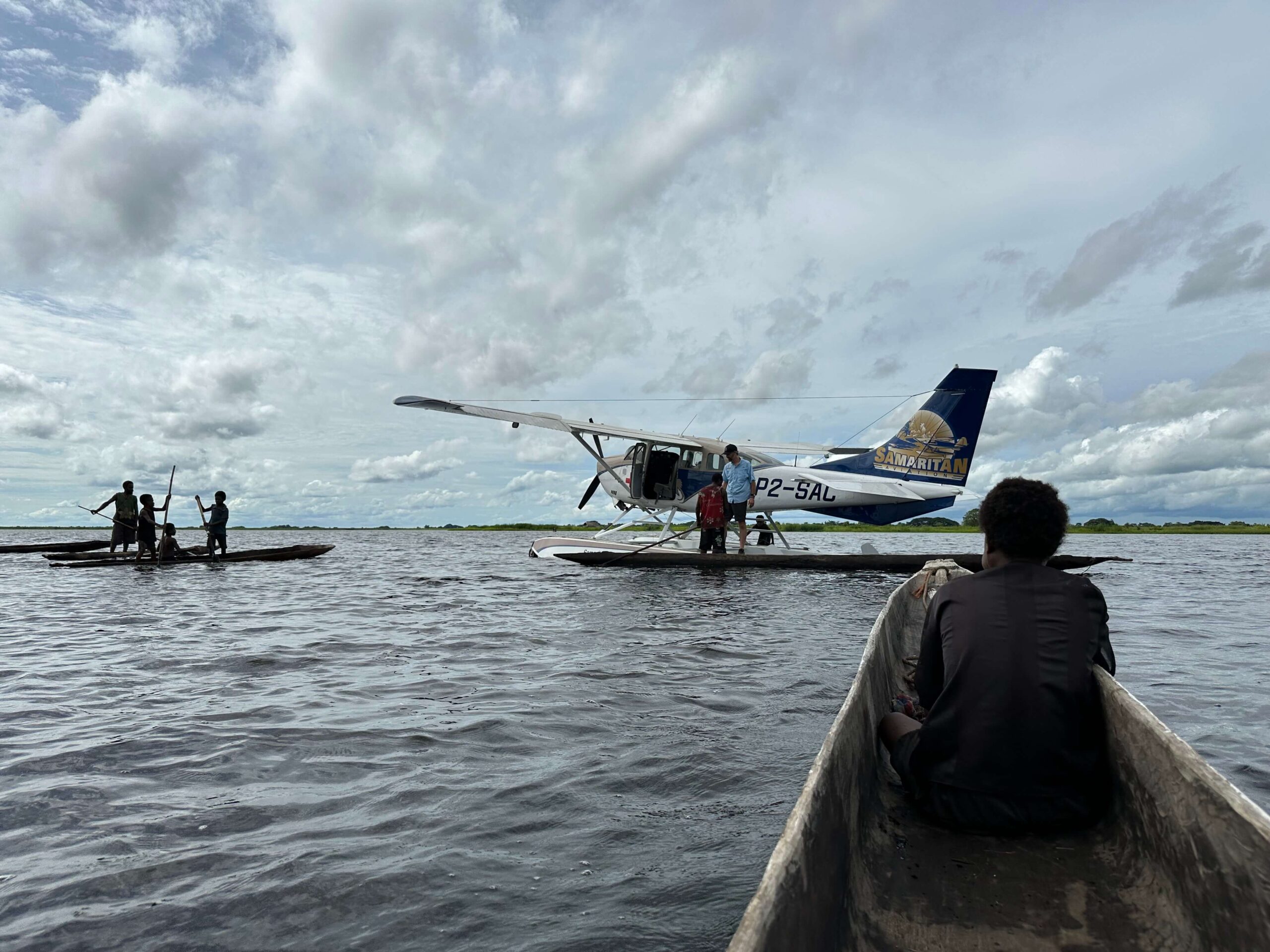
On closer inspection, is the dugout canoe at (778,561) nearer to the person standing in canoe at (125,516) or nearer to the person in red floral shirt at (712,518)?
the person in red floral shirt at (712,518)

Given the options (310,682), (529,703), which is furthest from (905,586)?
(310,682)

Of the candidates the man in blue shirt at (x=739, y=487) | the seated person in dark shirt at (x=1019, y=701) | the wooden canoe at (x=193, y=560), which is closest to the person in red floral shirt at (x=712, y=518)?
the man in blue shirt at (x=739, y=487)

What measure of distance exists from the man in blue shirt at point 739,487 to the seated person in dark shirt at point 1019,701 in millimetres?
14081

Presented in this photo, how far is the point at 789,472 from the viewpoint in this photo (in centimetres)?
2020

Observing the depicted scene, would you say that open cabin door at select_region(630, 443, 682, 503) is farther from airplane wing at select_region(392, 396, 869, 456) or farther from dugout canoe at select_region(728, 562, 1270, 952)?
dugout canoe at select_region(728, 562, 1270, 952)

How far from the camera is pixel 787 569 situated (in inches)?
670

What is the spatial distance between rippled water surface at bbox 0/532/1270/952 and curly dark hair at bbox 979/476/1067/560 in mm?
1592

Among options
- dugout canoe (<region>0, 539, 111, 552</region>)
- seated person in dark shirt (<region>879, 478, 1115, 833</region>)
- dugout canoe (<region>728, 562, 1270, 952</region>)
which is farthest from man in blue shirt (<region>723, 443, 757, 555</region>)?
dugout canoe (<region>0, 539, 111, 552</region>)

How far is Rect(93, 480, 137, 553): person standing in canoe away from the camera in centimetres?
2083

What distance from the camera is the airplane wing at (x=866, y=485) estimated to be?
63.3 ft

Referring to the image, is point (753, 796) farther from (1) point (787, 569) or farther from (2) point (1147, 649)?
(1) point (787, 569)

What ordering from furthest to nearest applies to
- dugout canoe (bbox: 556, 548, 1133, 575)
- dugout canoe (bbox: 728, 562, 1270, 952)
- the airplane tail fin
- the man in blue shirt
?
the airplane tail fin → the man in blue shirt → dugout canoe (bbox: 556, 548, 1133, 575) → dugout canoe (bbox: 728, 562, 1270, 952)

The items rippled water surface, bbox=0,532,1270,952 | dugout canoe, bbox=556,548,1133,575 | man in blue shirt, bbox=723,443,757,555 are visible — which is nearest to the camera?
rippled water surface, bbox=0,532,1270,952

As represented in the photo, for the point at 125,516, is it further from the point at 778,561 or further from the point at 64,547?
the point at 778,561
